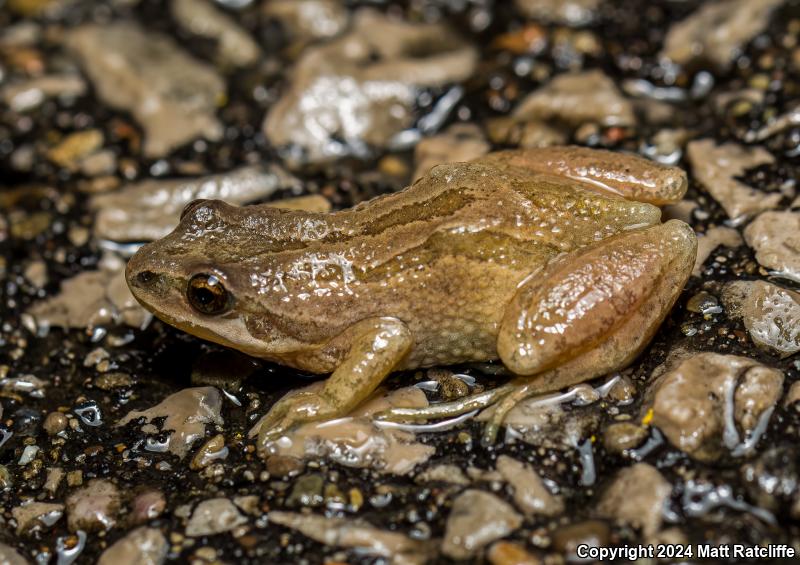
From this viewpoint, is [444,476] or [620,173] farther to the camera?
[620,173]

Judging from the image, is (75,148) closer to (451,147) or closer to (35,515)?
(451,147)

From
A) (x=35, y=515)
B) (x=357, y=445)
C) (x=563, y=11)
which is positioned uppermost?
(x=563, y=11)

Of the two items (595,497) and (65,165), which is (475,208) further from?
(65,165)

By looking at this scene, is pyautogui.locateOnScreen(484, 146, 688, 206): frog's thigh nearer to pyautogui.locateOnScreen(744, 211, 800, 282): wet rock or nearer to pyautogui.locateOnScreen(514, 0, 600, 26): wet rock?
pyautogui.locateOnScreen(744, 211, 800, 282): wet rock

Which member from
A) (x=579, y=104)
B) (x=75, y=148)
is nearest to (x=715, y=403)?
(x=579, y=104)

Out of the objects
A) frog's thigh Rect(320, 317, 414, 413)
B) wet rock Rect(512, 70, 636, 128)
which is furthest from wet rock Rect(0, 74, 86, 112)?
frog's thigh Rect(320, 317, 414, 413)

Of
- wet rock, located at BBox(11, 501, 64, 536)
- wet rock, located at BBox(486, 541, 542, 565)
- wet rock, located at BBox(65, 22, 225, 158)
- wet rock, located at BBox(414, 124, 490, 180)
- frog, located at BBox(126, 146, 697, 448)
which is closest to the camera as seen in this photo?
Result: wet rock, located at BBox(486, 541, 542, 565)
